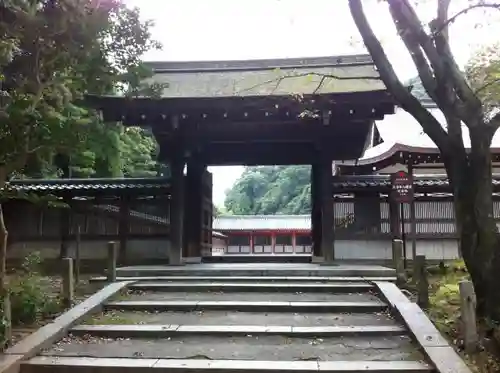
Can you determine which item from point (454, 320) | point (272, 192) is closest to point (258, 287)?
point (454, 320)

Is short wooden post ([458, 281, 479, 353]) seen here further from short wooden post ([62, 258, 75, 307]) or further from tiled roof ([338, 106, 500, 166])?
short wooden post ([62, 258, 75, 307])

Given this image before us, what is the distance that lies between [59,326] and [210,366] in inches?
96.6

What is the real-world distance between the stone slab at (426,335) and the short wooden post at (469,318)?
0.71 ft

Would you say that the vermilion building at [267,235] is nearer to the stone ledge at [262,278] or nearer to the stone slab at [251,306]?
the stone ledge at [262,278]

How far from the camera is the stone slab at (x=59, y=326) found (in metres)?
5.79

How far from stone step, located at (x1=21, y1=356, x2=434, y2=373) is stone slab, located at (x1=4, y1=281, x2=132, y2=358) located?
26 centimetres

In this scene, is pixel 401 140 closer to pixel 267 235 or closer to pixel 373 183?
pixel 373 183

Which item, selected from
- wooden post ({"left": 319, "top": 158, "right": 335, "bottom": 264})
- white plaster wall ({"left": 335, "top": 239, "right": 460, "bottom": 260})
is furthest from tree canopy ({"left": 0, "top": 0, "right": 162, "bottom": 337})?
white plaster wall ({"left": 335, "top": 239, "right": 460, "bottom": 260})

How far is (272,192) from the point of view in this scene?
55.0 m

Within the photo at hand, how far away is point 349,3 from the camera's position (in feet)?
21.6

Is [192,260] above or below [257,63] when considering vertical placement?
below

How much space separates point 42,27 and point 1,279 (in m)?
3.23

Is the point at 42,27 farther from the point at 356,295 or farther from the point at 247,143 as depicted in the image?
the point at 247,143

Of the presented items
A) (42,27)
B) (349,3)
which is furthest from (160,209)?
(349,3)
